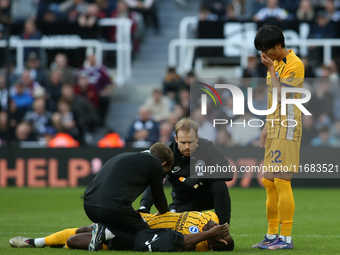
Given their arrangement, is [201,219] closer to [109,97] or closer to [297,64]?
[297,64]

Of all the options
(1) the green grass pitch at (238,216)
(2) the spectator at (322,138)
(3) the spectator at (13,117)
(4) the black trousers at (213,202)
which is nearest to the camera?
(4) the black trousers at (213,202)

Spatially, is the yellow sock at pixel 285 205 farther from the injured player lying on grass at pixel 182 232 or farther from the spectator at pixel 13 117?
the spectator at pixel 13 117

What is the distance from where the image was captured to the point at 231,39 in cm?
1562

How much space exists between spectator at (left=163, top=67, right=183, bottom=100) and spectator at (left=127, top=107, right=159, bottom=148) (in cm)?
103

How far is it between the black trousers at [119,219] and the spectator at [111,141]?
8.06 metres

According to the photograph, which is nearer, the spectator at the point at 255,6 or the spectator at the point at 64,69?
the spectator at the point at 64,69

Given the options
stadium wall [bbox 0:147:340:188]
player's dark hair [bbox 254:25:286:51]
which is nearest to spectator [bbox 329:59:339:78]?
stadium wall [bbox 0:147:340:188]

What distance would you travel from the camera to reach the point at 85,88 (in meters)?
15.4

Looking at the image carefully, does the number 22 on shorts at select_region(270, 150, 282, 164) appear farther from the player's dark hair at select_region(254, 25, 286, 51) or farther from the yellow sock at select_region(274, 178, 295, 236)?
the player's dark hair at select_region(254, 25, 286, 51)

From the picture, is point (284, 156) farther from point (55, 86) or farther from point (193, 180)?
point (55, 86)

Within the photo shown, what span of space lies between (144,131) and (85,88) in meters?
2.41

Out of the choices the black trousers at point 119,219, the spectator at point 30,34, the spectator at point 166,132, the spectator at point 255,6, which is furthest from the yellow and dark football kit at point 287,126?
the spectator at point 30,34

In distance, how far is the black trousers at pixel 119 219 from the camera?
573 centimetres

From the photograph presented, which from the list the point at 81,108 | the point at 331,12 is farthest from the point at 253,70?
the point at 81,108
